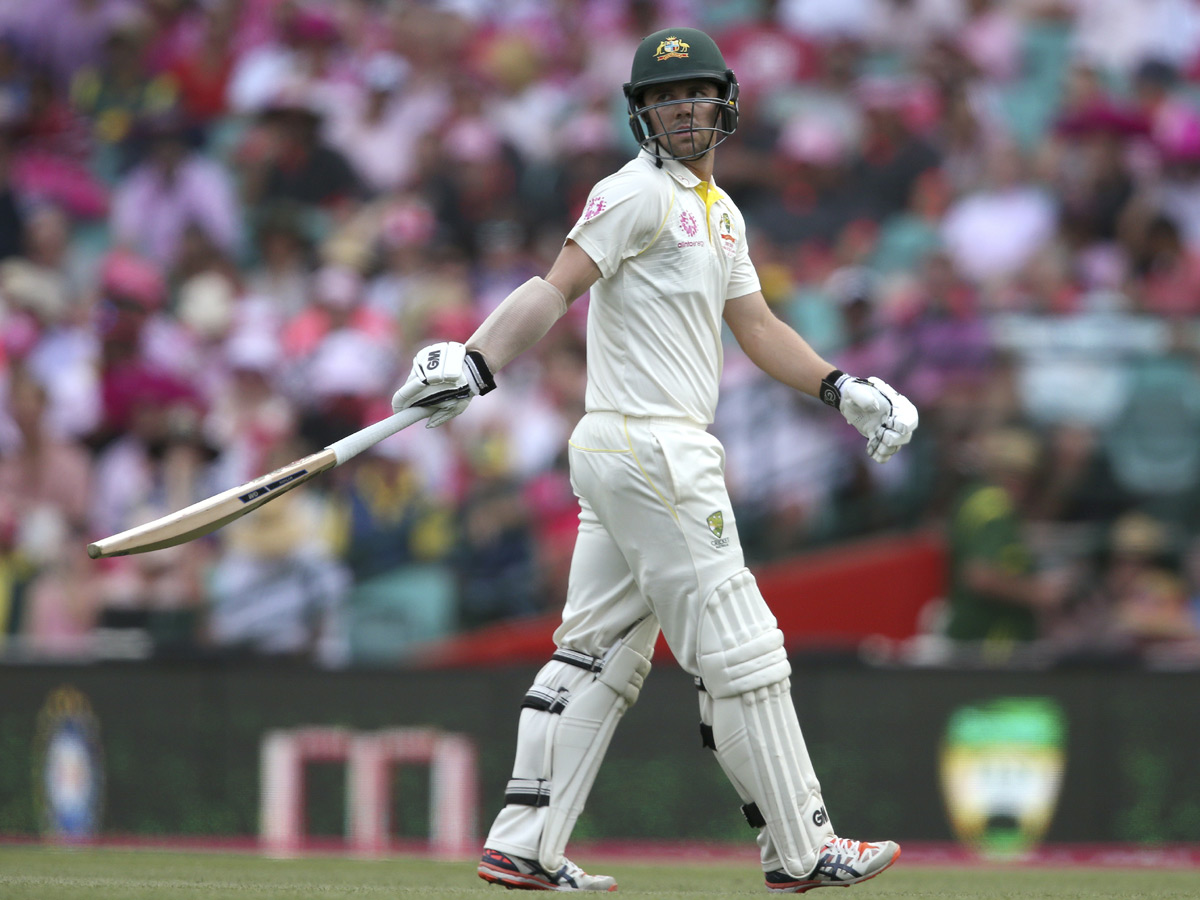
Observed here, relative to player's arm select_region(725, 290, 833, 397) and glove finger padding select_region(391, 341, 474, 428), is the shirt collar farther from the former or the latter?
glove finger padding select_region(391, 341, 474, 428)

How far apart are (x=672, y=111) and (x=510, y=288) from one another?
594 centimetres

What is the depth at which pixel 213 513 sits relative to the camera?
441 centimetres

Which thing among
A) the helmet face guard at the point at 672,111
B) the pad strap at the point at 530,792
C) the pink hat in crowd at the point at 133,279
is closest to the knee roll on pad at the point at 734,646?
the pad strap at the point at 530,792

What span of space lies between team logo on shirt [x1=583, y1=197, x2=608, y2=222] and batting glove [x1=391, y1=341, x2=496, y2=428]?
50cm

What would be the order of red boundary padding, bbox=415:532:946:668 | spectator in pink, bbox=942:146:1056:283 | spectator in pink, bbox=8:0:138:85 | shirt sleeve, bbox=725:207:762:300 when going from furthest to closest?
1. spectator in pink, bbox=8:0:138:85
2. spectator in pink, bbox=942:146:1056:283
3. red boundary padding, bbox=415:532:946:668
4. shirt sleeve, bbox=725:207:762:300

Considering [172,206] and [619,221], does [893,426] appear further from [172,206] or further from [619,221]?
[172,206]

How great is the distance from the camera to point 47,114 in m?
12.9

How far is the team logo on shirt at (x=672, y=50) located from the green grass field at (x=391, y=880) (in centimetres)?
230

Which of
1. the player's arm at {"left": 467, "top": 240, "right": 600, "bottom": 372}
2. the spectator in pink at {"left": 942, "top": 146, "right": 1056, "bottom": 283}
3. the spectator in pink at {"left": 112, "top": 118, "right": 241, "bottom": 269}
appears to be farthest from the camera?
the spectator in pink at {"left": 112, "top": 118, "right": 241, "bottom": 269}

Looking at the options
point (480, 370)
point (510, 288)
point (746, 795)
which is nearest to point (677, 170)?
point (480, 370)

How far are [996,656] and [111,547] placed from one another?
473cm

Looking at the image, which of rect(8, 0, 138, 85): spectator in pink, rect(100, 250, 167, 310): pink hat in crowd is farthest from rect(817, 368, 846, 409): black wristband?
rect(8, 0, 138, 85): spectator in pink

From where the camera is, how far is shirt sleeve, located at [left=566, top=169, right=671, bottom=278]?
14.9 feet

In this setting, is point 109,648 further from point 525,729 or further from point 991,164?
point 991,164
